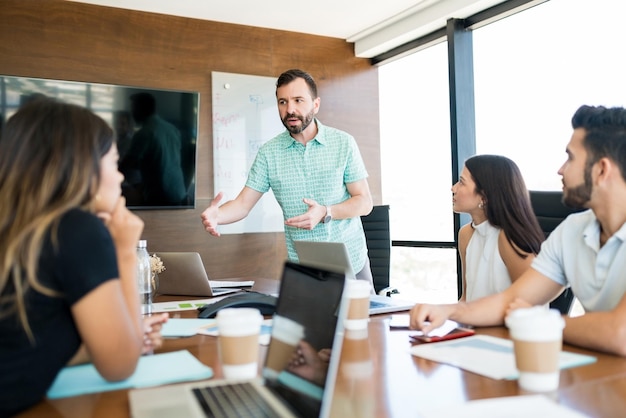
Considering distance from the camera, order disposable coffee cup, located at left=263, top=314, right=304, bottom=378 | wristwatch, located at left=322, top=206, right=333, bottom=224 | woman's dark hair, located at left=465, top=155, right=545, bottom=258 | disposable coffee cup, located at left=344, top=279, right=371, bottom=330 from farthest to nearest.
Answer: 1. wristwatch, located at left=322, top=206, right=333, bottom=224
2. woman's dark hair, located at left=465, top=155, right=545, bottom=258
3. disposable coffee cup, located at left=344, top=279, right=371, bottom=330
4. disposable coffee cup, located at left=263, top=314, right=304, bottom=378

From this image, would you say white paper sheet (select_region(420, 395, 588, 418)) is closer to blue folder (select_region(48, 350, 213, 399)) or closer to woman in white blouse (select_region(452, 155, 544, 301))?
blue folder (select_region(48, 350, 213, 399))

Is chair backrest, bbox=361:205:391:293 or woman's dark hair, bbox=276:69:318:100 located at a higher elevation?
woman's dark hair, bbox=276:69:318:100

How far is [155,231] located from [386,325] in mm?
2781

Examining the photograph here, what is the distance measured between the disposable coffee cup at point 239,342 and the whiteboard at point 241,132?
3160mm

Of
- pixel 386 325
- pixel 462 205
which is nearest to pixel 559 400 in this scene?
pixel 386 325

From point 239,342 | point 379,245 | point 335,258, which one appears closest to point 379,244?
point 379,245

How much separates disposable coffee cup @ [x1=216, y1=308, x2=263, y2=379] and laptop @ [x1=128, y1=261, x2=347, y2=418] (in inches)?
1.9

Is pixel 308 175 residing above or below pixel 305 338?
above

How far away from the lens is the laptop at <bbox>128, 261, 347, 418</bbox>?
0.71 metres

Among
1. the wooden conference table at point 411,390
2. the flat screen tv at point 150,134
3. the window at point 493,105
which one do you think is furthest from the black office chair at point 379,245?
the wooden conference table at point 411,390

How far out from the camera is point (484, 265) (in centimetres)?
206

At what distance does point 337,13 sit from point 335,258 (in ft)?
9.75

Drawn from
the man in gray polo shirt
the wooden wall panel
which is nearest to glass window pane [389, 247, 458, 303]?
the wooden wall panel

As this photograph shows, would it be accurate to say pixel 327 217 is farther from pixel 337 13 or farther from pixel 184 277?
pixel 337 13
